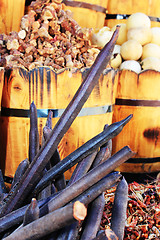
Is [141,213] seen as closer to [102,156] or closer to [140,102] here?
[102,156]

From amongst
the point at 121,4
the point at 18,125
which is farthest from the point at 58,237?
the point at 121,4

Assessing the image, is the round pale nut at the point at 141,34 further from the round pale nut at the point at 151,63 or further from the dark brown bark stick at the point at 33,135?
the dark brown bark stick at the point at 33,135

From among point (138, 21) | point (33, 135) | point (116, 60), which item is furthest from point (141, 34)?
point (33, 135)

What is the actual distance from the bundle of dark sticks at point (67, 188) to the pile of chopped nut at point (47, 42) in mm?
1039

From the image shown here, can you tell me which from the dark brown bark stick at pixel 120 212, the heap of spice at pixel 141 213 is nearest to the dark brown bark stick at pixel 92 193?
the dark brown bark stick at pixel 120 212

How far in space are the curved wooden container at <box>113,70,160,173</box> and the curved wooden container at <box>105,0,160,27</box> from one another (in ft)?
3.43

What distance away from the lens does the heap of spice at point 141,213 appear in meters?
1.17

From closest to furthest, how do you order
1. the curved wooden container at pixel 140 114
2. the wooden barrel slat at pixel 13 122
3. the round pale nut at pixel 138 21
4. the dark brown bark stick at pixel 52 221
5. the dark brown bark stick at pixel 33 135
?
the dark brown bark stick at pixel 52 221 < the dark brown bark stick at pixel 33 135 < the wooden barrel slat at pixel 13 122 < the curved wooden container at pixel 140 114 < the round pale nut at pixel 138 21

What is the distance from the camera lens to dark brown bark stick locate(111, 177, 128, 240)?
2.09ft

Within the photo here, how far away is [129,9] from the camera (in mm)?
2967

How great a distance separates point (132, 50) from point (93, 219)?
6.55 feet

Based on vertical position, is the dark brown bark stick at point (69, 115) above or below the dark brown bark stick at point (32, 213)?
above

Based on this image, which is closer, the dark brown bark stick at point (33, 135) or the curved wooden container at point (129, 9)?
the dark brown bark stick at point (33, 135)

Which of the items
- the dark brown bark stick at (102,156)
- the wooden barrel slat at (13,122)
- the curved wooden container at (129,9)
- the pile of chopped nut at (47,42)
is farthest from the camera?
the curved wooden container at (129,9)
